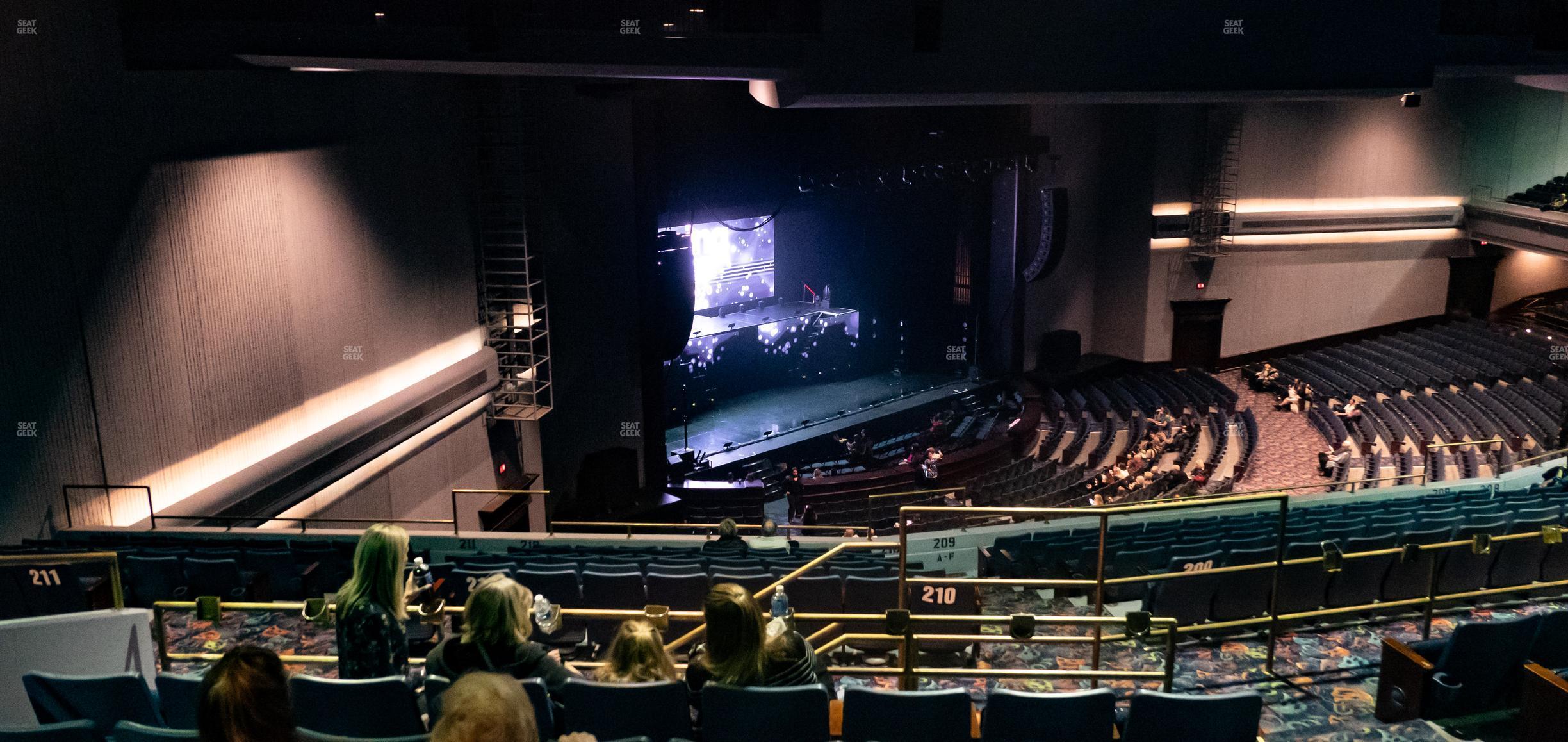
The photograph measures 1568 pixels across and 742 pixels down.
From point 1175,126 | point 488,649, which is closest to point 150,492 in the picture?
point 488,649

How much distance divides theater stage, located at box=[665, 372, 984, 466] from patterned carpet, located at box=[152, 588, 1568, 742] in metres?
12.6

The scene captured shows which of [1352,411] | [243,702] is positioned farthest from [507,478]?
[1352,411]

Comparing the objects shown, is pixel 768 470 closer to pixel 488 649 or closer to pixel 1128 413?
pixel 1128 413

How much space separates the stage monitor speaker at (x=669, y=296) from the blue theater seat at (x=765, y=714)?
44.3 feet

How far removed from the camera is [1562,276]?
88.1ft

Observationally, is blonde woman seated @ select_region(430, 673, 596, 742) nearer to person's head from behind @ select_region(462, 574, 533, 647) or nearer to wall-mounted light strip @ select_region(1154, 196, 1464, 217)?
person's head from behind @ select_region(462, 574, 533, 647)

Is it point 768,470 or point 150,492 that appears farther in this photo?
point 768,470

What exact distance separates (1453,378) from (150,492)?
23380 mm

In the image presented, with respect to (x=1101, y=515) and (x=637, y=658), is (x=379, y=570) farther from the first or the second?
(x=1101, y=515)

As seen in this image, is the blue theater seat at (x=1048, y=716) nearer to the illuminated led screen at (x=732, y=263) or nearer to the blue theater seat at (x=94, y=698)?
the blue theater seat at (x=94, y=698)

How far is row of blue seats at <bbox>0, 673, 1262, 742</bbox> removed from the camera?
13.5 feet

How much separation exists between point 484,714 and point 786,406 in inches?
794

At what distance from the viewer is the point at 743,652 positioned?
416 centimetres

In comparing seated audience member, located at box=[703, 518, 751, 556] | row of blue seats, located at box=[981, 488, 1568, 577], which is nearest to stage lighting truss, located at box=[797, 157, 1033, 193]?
row of blue seats, located at box=[981, 488, 1568, 577]
